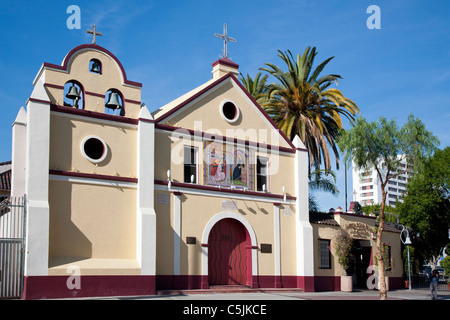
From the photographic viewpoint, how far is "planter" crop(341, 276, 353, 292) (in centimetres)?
Result: 2845

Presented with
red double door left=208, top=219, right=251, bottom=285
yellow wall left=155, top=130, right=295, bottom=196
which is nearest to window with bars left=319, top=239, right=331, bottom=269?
yellow wall left=155, top=130, right=295, bottom=196

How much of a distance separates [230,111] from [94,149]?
24.5ft

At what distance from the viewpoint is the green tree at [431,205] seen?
4488 centimetres

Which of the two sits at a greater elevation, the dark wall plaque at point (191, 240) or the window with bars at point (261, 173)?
the window with bars at point (261, 173)

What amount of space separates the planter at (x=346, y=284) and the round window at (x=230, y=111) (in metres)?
10.3

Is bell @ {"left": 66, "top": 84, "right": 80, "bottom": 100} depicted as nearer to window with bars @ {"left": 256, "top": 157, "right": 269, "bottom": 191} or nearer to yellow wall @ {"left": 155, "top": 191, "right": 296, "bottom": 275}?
yellow wall @ {"left": 155, "top": 191, "right": 296, "bottom": 275}

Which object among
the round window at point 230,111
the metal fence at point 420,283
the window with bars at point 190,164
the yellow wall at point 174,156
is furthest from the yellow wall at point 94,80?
the metal fence at point 420,283

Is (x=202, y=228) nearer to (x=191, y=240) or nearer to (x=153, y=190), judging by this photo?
(x=191, y=240)

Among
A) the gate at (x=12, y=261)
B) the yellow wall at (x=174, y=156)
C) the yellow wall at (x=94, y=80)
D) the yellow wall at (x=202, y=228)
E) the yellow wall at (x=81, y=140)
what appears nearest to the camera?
the gate at (x=12, y=261)

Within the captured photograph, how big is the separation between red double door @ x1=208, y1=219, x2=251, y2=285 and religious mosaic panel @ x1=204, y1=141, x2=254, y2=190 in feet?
6.23

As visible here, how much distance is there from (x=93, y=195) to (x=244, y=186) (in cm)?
760

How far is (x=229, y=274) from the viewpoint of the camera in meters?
25.2

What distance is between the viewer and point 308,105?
125ft

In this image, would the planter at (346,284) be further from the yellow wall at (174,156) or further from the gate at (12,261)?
the gate at (12,261)
